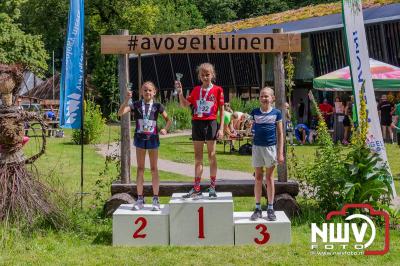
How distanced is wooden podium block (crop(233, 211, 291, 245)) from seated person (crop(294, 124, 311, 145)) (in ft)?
50.5

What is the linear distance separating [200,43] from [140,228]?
2885mm

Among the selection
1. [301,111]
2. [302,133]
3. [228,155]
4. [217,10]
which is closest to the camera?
[228,155]

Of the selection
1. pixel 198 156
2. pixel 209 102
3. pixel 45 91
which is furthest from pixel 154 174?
pixel 45 91

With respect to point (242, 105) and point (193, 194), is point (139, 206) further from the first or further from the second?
point (242, 105)

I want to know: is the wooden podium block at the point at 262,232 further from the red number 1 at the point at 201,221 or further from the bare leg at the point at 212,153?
the bare leg at the point at 212,153

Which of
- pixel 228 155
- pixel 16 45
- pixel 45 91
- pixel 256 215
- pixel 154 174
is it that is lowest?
pixel 256 215

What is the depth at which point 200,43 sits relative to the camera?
30.0 ft

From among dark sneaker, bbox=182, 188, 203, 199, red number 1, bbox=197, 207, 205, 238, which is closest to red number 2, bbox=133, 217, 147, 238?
red number 1, bbox=197, 207, 205, 238

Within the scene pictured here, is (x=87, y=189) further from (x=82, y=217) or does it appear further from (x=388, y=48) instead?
(x=388, y=48)

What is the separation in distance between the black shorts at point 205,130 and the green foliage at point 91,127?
14655 mm

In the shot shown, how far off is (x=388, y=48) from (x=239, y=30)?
452 inches

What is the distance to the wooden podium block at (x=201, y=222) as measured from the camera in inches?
299

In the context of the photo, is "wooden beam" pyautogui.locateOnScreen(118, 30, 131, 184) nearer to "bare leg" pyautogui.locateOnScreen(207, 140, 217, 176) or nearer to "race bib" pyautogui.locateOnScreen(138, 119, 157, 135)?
"race bib" pyautogui.locateOnScreen(138, 119, 157, 135)

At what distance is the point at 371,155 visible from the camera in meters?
8.57
